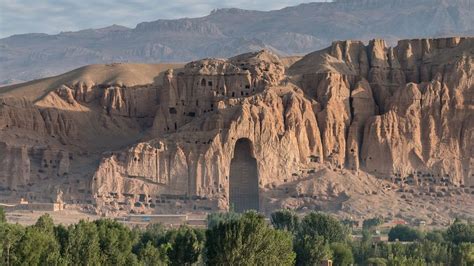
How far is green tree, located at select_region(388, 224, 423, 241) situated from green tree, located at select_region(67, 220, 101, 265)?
43725 millimetres

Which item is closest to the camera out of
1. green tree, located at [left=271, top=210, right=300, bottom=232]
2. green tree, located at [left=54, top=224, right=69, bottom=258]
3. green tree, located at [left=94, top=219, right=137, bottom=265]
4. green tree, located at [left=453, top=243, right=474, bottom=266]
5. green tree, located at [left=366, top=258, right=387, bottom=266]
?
green tree, located at [left=54, top=224, right=69, bottom=258]

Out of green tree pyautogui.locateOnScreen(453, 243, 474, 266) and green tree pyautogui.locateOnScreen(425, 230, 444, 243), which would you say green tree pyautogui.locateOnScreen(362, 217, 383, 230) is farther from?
green tree pyautogui.locateOnScreen(453, 243, 474, 266)

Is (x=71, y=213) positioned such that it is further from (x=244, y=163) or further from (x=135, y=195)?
(x=244, y=163)

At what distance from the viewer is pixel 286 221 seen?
113125 millimetres

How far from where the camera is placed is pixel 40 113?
143 meters

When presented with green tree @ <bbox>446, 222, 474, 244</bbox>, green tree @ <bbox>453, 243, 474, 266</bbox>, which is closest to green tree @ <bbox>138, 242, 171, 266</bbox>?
green tree @ <bbox>453, 243, 474, 266</bbox>

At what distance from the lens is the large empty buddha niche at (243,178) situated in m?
134

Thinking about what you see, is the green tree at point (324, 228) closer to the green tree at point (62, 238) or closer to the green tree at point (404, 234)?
the green tree at point (404, 234)

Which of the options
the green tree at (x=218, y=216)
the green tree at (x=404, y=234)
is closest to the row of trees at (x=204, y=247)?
the green tree at (x=218, y=216)

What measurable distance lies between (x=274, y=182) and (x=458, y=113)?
1909 cm

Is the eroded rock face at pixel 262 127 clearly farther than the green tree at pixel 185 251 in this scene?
Yes

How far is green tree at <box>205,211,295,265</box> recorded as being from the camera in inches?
2958

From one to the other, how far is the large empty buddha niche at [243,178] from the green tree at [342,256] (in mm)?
36151

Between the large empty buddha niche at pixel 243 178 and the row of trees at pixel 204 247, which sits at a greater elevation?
the large empty buddha niche at pixel 243 178
